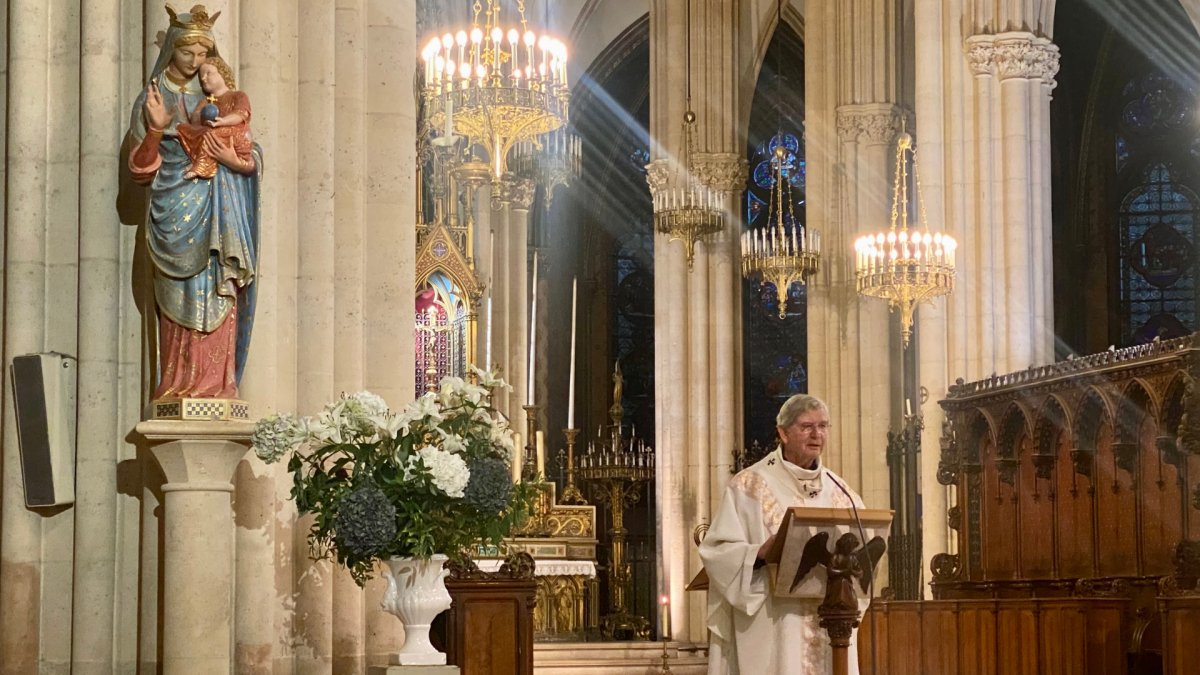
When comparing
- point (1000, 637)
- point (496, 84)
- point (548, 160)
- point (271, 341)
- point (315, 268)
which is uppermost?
point (548, 160)

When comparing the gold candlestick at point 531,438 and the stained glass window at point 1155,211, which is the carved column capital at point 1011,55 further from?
the stained glass window at point 1155,211

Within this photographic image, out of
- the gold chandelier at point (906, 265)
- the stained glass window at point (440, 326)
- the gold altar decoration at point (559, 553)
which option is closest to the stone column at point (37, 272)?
the gold chandelier at point (906, 265)

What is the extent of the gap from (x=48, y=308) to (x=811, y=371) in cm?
1574

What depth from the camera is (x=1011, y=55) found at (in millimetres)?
18172

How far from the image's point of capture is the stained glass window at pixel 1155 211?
29.5 metres

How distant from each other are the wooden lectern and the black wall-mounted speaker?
2.99 metres

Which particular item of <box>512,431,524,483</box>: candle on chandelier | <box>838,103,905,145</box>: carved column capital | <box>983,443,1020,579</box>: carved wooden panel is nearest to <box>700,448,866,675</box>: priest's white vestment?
<box>983,443,1020,579</box>: carved wooden panel

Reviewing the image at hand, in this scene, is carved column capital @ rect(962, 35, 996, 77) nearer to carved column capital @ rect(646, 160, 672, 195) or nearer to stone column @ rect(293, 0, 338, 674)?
carved column capital @ rect(646, 160, 672, 195)

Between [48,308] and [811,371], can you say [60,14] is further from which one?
[811,371]

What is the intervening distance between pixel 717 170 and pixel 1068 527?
10.9 meters

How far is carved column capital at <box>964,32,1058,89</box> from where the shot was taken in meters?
18.1

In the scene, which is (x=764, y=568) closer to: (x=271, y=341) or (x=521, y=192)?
(x=271, y=341)

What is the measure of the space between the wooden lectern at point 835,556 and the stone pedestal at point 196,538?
2.22 metres

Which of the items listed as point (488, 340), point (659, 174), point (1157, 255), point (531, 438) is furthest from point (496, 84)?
point (1157, 255)
